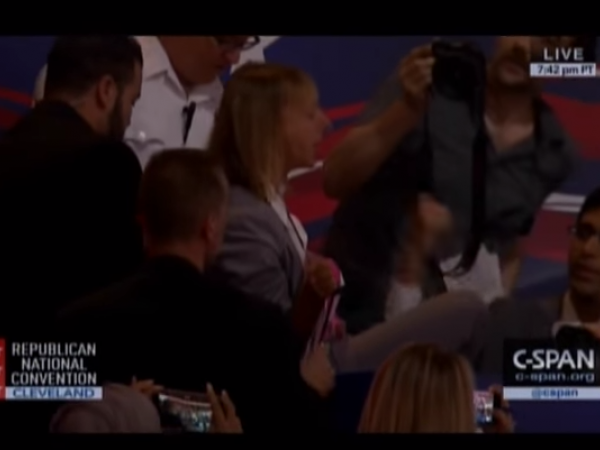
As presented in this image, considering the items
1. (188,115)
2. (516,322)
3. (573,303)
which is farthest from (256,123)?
(573,303)

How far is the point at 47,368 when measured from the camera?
3801 mm

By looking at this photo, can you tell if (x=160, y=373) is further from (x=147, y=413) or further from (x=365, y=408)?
(x=365, y=408)

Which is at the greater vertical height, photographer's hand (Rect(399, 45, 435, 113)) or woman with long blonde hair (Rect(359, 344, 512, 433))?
photographer's hand (Rect(399, 45, 435, 113))

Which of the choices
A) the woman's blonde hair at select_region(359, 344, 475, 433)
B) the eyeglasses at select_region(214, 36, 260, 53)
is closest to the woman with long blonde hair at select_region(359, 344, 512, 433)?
the woman's blonde hair at select_region(359, 344, 475, 433)

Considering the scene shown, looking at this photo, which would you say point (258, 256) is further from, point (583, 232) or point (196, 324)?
point (583, 232)

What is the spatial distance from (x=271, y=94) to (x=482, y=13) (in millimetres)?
617

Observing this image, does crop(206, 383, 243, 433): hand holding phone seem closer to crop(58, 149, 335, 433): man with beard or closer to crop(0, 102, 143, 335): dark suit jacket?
crop(58, 149, 335, 433): man with beard

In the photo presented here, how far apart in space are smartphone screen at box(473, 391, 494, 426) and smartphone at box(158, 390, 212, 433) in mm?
704

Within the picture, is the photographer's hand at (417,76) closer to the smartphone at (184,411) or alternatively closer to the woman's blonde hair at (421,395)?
the woman's blonde hair at (421,395)

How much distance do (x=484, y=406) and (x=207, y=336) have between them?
75 cm

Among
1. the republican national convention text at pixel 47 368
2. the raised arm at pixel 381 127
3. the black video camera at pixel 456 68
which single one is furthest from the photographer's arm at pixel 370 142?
the republican national convention text at pixel 47 368

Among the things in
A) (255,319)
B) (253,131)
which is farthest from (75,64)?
(255,319)

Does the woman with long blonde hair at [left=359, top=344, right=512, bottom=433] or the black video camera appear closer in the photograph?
the woman with long blonde hair at [left=359, top=344, right=512, bottom=433]

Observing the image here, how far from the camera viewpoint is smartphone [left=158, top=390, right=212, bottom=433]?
3766 millimetres
